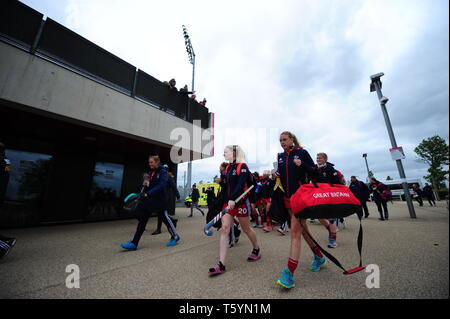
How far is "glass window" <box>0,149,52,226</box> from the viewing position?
5.96 meters

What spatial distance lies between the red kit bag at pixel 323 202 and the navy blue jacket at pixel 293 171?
1.07ft

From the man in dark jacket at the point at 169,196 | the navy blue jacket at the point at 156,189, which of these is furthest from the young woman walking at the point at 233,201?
the man in dark jacket at the point at 169,196

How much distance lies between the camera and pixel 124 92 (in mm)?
6281

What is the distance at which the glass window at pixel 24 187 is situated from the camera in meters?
5.96

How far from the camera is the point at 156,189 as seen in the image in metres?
3.66

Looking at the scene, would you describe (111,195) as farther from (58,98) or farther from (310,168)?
(310,168)

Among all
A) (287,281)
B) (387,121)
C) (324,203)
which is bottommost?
(287,281)

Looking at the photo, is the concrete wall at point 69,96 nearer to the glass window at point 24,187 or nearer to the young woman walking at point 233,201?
the glass window at point 24,187

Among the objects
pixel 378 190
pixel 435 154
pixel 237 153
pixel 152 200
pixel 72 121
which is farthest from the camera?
pixel 435 154

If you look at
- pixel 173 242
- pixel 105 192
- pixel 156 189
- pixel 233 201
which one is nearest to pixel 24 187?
pixel 105 192

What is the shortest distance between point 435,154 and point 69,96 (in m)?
38.0

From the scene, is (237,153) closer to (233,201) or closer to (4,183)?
(233,201)
